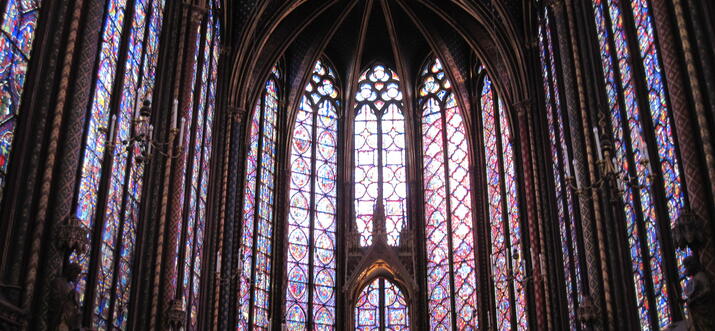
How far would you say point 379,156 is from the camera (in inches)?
1131

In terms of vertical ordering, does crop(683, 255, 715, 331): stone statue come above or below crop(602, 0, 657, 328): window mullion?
below

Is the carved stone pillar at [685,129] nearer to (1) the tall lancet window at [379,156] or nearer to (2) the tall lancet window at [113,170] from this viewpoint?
(2) the tall lancet window at [113,170]

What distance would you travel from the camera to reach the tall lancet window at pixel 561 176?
1867 centimetres

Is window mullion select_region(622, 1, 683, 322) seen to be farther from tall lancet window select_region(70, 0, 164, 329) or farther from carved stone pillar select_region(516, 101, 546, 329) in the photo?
tall lancet window select_region(70, 0, 164, 329)

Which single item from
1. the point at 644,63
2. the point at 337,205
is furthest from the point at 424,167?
the point at 644,63

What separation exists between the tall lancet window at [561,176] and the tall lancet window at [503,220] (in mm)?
2145

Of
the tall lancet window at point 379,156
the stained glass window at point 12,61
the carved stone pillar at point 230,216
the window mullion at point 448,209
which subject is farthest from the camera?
the tall lancet window at point 379,156

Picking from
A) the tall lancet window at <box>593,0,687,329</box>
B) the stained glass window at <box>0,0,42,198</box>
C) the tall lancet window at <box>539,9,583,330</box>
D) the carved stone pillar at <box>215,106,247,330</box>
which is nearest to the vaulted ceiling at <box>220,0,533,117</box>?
the carved stone pillar at <box>215,106,247,330</box>

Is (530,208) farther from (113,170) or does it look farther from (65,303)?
(65,303)

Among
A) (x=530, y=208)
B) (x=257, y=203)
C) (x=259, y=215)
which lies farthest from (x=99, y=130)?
(x=530, y=208)

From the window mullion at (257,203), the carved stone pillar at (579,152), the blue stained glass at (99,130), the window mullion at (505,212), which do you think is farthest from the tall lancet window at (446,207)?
the blue stained glass at (99,130)

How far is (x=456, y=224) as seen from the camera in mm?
26859

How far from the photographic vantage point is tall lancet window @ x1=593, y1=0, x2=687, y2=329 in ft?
44.4

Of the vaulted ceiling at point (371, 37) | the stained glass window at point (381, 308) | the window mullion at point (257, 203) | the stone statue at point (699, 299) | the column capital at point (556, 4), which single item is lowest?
the stone statue at point (699, 299)
